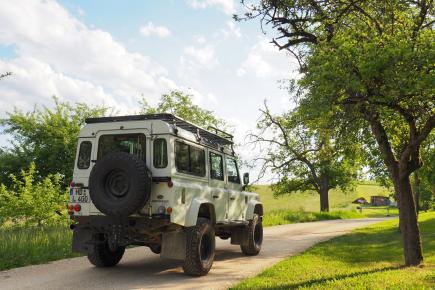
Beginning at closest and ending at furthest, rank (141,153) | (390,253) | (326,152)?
(141,153) → (390,253) → (326,152)

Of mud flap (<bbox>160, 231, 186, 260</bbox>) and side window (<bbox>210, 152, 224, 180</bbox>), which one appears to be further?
side window (<bbox>210, 152, 224, 180</bbox>)

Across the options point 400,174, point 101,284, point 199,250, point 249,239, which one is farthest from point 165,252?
point 400,174

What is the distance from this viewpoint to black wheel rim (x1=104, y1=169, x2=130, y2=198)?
799 cm

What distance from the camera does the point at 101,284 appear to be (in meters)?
7.86

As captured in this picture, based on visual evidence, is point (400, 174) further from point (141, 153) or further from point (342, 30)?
point (141, 153)

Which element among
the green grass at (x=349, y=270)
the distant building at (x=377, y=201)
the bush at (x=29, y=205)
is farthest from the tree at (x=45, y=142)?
the distant building at (x=377, y=201)

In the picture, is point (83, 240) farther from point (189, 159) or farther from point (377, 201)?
point (377, 201)

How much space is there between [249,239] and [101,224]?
4.69 meters

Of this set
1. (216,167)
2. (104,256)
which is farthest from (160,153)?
(104,256)

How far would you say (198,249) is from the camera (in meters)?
8.38

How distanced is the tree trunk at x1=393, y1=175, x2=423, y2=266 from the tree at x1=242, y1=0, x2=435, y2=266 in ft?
0.08

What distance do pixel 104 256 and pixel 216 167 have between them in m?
3.15

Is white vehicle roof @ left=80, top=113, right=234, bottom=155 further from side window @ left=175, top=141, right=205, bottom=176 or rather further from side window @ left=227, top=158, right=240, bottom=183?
side window @ left=227, top=158, right=240, bottom=183

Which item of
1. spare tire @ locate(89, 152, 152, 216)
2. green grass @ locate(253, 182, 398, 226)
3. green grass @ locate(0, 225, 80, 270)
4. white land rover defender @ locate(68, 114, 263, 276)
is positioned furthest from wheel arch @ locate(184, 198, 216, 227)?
Result: green grass @ locate(253, 182, 398, 226)
